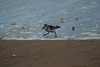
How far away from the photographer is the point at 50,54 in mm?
3467

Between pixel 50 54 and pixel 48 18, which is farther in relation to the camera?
pixel 48 18

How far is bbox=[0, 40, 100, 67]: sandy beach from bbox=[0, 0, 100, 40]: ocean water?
3.99ft

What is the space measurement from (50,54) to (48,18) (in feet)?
13.8

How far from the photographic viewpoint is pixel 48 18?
753 centimetres

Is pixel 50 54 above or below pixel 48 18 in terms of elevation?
below

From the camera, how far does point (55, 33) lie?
18.8 ft

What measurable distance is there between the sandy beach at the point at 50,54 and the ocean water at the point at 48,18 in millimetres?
1217

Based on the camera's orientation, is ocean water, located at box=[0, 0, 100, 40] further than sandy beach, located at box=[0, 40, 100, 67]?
Yes

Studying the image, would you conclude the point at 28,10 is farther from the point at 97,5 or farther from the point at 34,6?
the point at 97,5

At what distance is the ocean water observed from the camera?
19.1 feet

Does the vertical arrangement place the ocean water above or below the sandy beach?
above

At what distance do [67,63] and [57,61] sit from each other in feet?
0.64

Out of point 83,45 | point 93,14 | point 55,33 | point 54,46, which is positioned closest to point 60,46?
point 54,46

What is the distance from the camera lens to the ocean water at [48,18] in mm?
5832
